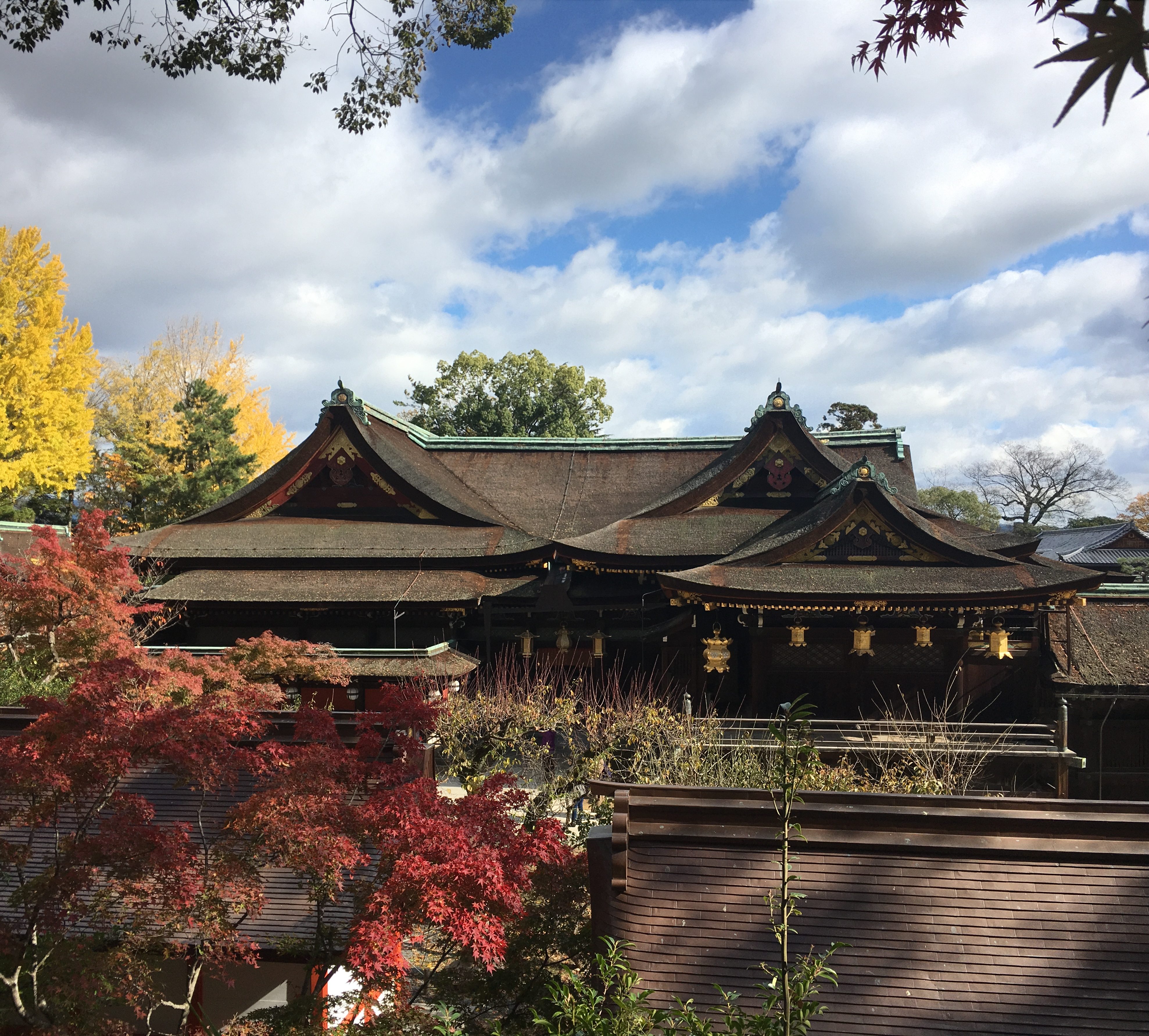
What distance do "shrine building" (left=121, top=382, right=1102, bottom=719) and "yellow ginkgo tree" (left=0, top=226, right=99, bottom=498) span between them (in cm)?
919

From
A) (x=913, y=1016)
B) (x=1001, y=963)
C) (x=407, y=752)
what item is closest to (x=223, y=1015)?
(x=407, y=752)

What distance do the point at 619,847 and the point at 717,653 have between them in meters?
8.42

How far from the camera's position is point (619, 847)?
5.51 metres

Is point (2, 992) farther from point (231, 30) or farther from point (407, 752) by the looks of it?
point (231, 30)

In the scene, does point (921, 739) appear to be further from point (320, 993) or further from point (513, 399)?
point (513, 399)

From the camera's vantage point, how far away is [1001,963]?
505cm

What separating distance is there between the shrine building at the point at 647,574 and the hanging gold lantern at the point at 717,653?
0.12ft

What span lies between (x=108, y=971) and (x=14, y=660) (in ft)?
34.6

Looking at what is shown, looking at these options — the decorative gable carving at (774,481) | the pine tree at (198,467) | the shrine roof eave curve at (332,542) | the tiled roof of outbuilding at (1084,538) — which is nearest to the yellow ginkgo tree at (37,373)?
the pine tree at (198,467)

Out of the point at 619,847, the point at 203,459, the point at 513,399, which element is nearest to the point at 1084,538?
the point at 513,399

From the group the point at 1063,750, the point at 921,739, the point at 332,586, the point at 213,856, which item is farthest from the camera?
the point at 332,586

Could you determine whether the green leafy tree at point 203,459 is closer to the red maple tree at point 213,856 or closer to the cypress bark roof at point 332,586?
the cypress bark roof at point 332,586

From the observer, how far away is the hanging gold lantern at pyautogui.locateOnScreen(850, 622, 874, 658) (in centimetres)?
1360

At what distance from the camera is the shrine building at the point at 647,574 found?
13609 mm
